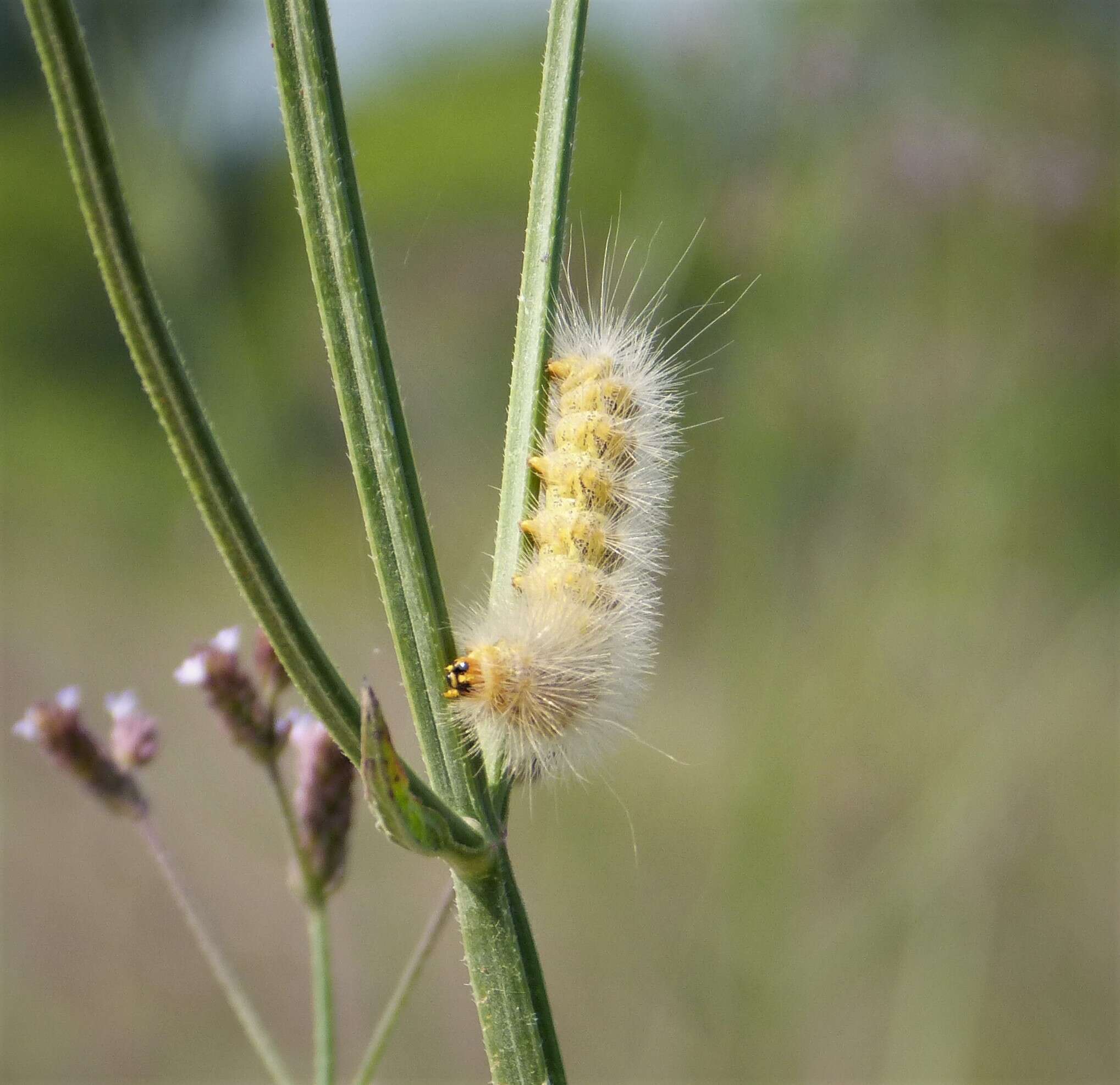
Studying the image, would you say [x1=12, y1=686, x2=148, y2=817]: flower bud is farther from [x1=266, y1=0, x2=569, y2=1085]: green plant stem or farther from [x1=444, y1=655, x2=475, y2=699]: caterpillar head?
[x1=266, y1=0, x2=569, y2=1085]: green plant stem

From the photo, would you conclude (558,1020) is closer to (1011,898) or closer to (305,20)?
(1011,898)

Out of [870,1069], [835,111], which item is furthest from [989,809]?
[870,1069]

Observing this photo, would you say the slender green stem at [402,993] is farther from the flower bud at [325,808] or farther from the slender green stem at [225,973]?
the flower bud at [325,808]

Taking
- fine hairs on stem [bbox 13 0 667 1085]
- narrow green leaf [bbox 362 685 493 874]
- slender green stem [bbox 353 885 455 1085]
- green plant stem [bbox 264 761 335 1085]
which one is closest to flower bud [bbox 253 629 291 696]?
green plant stem [bbox 264 761 335 1085]

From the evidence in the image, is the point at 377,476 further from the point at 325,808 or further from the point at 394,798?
the point at 325,808

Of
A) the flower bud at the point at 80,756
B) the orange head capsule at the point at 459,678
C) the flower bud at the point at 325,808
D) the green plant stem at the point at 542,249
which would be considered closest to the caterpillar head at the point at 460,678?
the orange head capsule at the point at 459,678

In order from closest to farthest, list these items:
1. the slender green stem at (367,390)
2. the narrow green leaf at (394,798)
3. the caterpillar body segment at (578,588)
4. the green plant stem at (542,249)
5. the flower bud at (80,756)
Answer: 1. the narrow green leaf at (394,798)
2. the slender green stem at (367,390)
3. the green plant stem at (542,249)
4. the caterpillar body segment at (578,588)
5. the flower bud at (80,756)

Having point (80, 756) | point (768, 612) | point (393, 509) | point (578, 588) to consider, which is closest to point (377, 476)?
point (393, 509)
